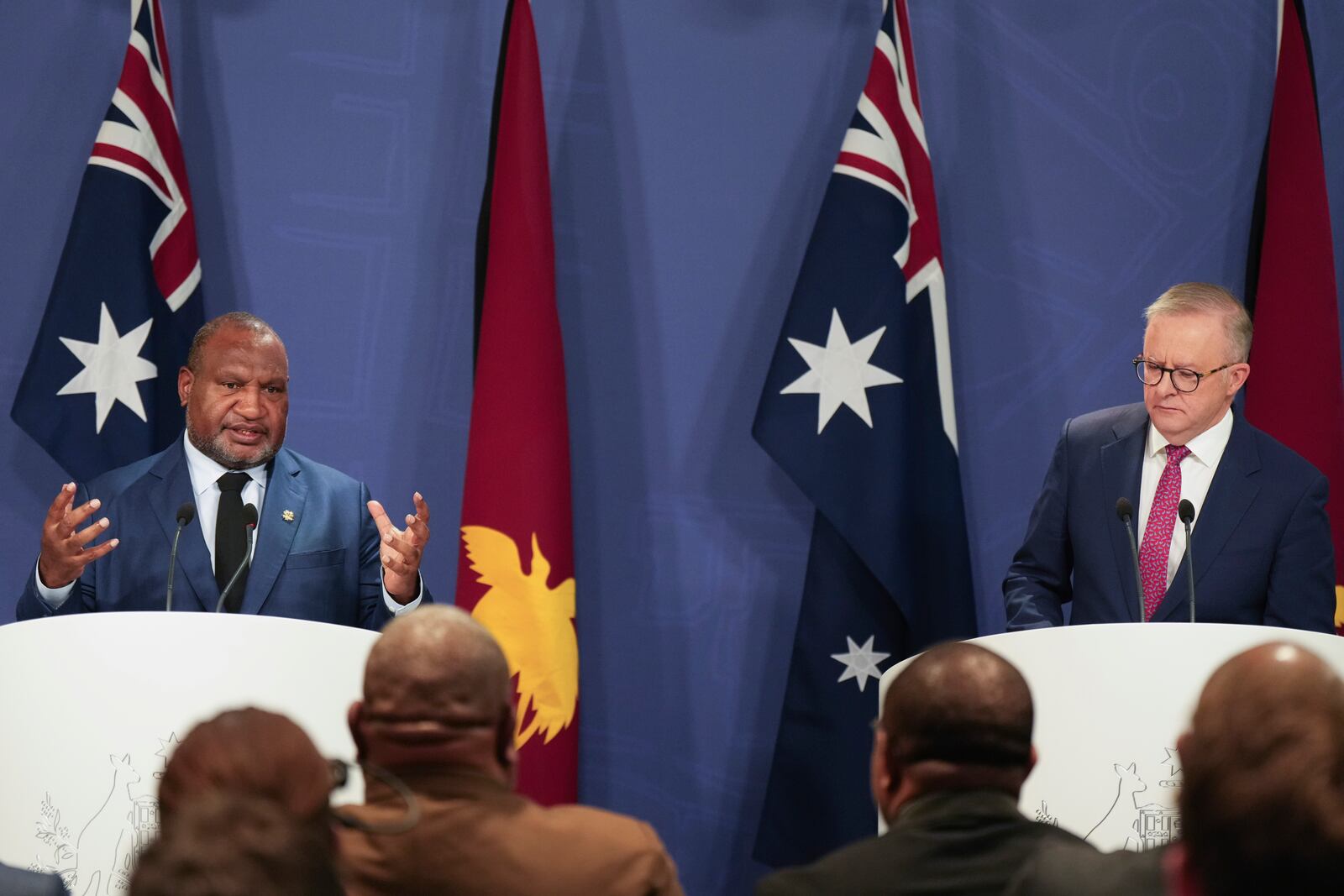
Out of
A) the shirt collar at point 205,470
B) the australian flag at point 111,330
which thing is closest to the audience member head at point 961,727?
the shirt collar at point 205,470

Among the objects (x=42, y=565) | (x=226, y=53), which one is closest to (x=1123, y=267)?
(x=226, y=53)

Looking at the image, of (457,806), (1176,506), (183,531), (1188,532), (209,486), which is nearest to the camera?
(457,806)

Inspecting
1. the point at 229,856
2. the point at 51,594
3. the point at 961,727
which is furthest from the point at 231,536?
the point at 229,856

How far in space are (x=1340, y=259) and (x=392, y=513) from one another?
308cm

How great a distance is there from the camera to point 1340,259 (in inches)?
205

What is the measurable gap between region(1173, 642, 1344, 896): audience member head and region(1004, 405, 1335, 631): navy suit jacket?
239 centimetres

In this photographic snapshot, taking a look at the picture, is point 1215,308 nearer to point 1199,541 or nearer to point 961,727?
point 1199,541

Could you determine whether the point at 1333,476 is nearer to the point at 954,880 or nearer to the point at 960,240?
the point at 960,240

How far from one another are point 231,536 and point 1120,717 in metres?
2.22

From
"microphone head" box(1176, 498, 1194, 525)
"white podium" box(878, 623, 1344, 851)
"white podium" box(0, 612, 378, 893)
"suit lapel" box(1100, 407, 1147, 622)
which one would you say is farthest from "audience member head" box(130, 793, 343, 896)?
"suit lapel" box(1100, 407, 1147, 622)

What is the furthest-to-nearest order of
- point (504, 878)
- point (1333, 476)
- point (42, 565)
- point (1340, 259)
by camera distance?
point (1340, 259) → point (1333, 476) → point (42, 565) → point (504, 878)

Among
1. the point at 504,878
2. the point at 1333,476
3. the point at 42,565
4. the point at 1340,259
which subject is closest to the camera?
the point at 504,878

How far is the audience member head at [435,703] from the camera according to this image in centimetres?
214

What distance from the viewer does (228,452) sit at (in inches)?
169
